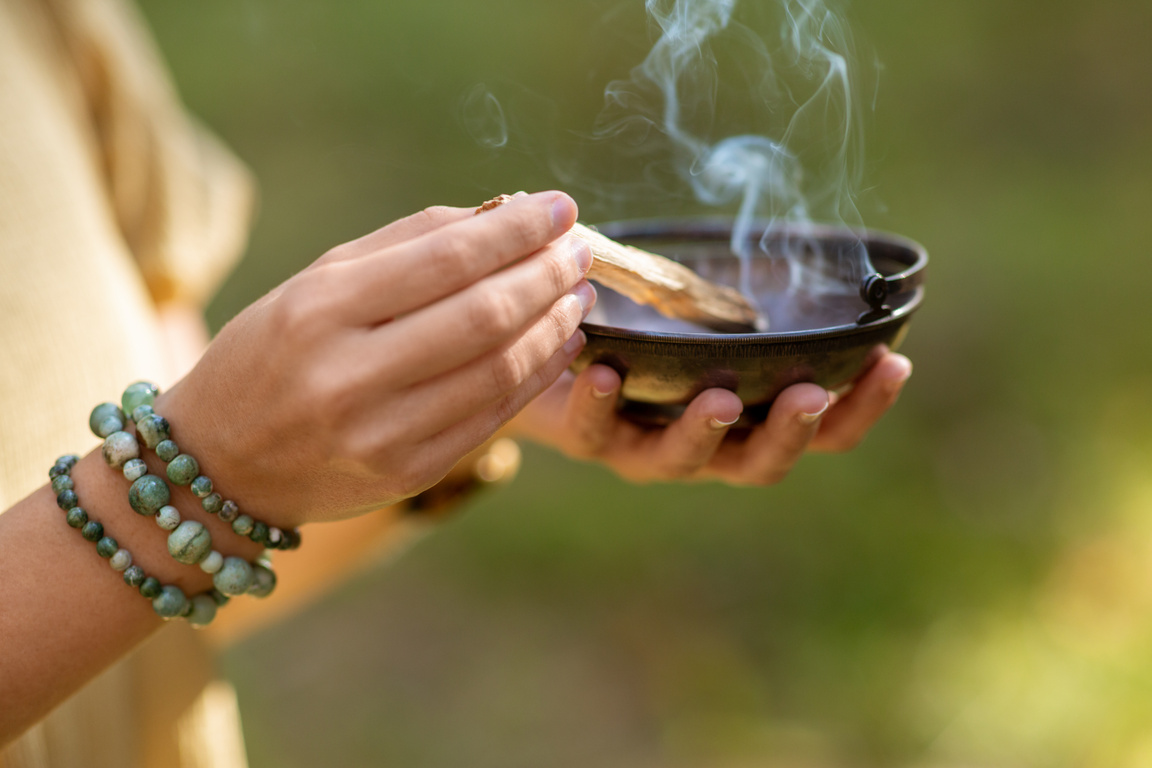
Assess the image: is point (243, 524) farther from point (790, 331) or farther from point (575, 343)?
point (790, 331)

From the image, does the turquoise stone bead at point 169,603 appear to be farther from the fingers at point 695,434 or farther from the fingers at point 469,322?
the fingers at point 695,434

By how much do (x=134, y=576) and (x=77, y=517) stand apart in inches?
3.5

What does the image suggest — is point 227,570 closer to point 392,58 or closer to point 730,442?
point 730,442

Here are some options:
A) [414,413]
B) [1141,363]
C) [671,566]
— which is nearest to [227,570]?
[414,413]

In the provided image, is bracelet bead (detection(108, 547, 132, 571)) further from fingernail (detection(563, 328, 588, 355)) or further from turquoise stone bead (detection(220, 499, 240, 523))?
fingernail (detection(563, 328, 588, 355))

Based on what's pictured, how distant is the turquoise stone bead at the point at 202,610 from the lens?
933 millimetres

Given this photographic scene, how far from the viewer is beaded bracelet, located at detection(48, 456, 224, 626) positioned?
0.86 metres

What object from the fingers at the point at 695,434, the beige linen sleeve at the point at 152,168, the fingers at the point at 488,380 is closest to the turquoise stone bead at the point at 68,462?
the fingers at the point at 488,380

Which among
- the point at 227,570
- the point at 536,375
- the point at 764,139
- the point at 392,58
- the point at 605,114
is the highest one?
the point at 392,58

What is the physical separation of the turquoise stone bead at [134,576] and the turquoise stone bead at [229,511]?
0.12 m

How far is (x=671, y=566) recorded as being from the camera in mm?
3471

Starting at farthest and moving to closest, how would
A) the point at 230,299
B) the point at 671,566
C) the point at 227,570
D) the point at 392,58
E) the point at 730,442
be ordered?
the point at 230,299 < the point at 392,58 < the point at 671,566 < the point at 730,442 < the point at 227,570

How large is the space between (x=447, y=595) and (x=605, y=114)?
2496mm

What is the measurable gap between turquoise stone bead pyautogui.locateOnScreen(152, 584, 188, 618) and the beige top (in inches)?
16.5
